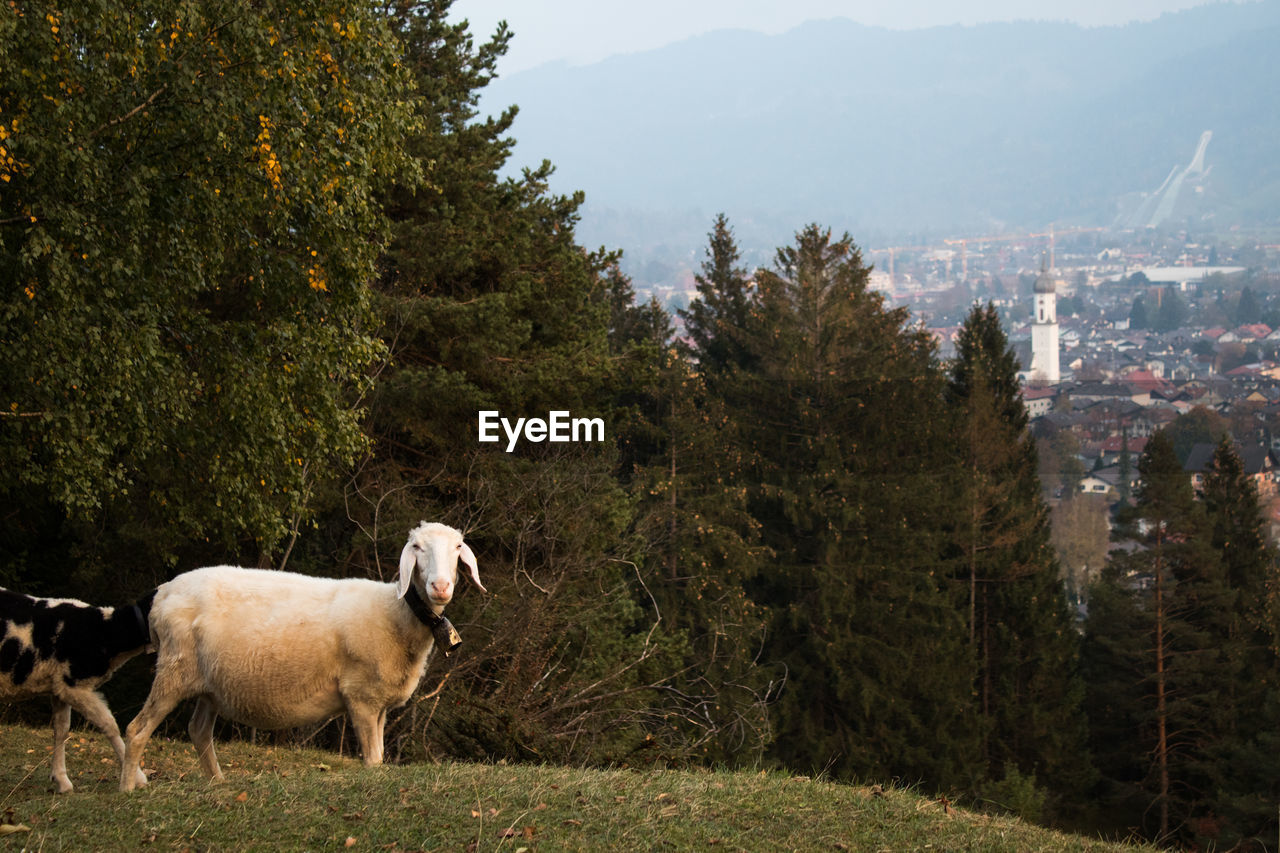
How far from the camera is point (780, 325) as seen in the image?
40375mm

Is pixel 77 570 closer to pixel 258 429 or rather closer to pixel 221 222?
pixel 258 429

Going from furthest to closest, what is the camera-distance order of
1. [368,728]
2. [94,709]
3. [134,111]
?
[134,111] → [368,728] → [94,709]

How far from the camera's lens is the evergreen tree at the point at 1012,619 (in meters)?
39.3

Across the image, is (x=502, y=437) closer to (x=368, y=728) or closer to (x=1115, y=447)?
(x=368, y=728)

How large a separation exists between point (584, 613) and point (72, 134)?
28.0 feet

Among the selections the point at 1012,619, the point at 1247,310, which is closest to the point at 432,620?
the point at 1012,619

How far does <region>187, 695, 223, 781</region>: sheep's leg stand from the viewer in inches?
306

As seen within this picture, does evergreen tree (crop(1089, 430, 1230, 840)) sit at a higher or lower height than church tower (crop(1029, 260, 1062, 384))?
lower

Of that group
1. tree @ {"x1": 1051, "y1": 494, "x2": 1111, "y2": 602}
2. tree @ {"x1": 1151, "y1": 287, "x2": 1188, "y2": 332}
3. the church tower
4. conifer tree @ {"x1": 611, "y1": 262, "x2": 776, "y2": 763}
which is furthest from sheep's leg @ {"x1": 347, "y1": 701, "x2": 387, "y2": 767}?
tree @ {"x1": 1151, "y1": 287, "x2": 1188, "y2": 332}

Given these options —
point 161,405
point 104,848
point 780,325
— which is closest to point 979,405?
point 780,325

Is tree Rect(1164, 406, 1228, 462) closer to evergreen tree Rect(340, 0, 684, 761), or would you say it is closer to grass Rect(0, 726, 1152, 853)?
evergreen tree Rect(340, 0, 684, 761)

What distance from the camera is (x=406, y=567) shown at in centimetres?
742

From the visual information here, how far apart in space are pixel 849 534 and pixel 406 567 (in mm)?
31484

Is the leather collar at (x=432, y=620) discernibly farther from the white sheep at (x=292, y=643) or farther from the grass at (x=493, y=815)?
the grass at (x=493, y=815)
